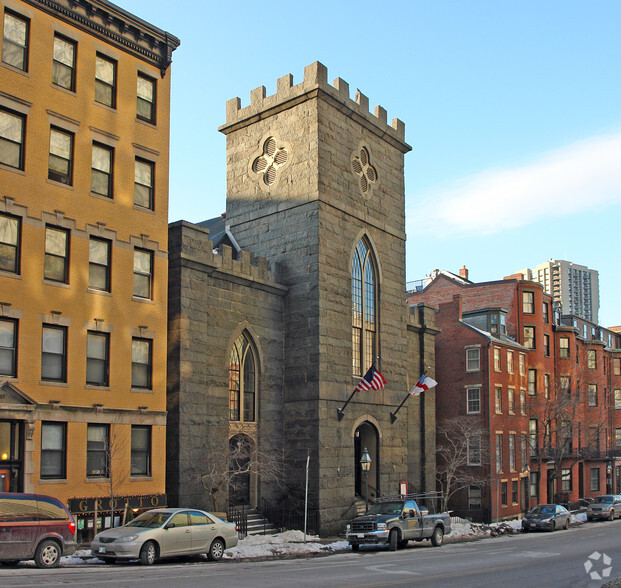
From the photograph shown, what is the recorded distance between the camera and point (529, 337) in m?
53.9

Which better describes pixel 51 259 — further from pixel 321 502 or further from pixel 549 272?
pixel 549 272

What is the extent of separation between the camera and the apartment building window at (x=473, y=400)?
46.1 metres

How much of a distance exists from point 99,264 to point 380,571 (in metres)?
13.1

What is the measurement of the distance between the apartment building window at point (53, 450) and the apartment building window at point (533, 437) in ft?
120

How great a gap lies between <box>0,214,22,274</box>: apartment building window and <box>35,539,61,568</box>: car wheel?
8.09 m

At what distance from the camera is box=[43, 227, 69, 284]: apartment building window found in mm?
23188

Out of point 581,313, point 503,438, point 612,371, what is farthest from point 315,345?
point 581,313

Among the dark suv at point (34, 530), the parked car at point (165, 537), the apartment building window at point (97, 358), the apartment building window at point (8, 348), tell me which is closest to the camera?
the dark suv at point (34, 530)

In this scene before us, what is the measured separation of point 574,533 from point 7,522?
27.6 m

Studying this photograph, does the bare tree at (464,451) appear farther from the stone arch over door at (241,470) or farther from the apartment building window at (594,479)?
the apartment building window at (594,479)

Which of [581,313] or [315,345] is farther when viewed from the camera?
[581,313]

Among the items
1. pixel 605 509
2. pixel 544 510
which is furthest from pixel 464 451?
pixel 605 509

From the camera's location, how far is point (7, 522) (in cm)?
1720

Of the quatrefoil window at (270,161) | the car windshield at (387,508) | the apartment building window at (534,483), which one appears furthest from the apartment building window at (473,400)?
the car windshield at (387,508)
